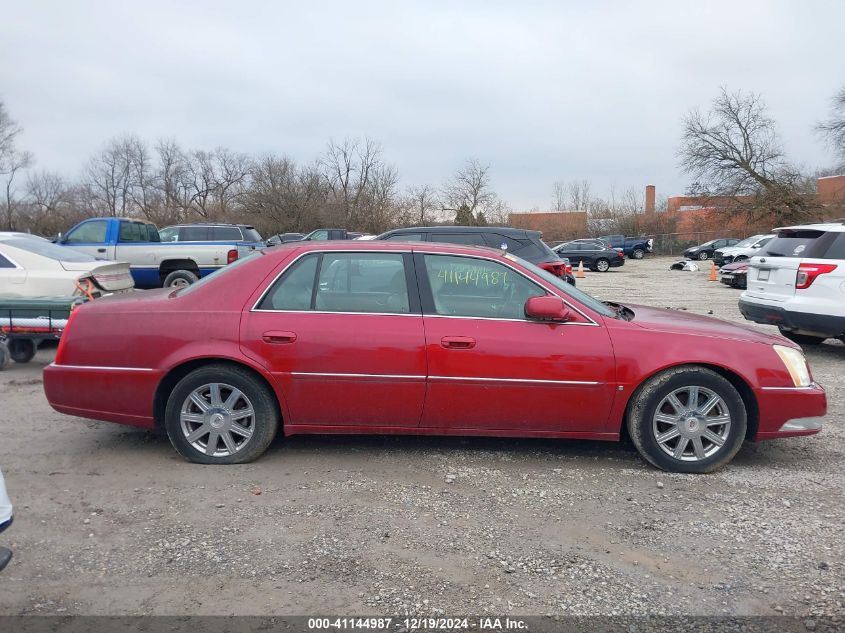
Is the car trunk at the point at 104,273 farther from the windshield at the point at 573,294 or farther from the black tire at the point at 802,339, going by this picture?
the black tire at the point at 802,339

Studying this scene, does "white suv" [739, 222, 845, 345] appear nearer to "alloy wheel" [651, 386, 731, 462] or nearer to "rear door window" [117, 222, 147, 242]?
"alloy wheel" [651, 386, 731, 462]

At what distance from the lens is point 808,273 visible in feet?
23.5

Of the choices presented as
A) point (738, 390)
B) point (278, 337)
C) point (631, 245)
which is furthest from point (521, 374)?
point (631, 245)

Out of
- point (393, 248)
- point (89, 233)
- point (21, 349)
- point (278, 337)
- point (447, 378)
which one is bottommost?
point (21, 349)

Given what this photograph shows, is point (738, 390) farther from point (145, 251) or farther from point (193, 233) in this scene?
point (193, 233)

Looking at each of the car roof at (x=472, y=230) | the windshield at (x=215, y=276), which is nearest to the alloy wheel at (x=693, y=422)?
the windshield at (x=215, y=276)

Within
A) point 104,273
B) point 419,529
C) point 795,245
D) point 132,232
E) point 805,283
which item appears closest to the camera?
point 419,529

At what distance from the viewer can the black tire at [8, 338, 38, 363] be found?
7625 millimetres

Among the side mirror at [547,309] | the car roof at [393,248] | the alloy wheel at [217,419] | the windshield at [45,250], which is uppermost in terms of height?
the windshield at [45,250]

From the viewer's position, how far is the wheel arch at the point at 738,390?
13.1ft

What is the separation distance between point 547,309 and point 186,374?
8.27 ft

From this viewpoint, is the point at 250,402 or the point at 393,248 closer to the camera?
the point at 250,402

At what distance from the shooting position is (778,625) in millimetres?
2527

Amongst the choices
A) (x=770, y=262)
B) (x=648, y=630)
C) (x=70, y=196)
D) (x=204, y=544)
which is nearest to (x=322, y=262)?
(x=204, y=544)
